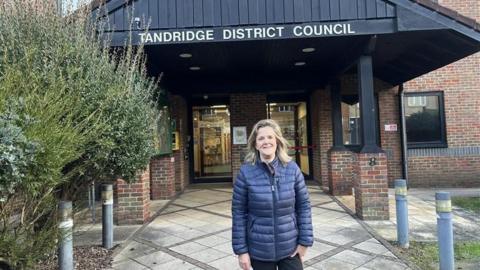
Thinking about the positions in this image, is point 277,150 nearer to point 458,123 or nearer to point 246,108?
point 246,108

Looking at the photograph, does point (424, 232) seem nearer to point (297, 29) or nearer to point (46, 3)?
point (297, 29)

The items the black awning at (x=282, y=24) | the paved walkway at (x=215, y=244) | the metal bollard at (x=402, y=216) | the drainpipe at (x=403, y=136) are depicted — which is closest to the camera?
the paved walkway at (x=215, y=244)

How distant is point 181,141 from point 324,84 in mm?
4300

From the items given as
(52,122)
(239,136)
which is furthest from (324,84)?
(52,122)

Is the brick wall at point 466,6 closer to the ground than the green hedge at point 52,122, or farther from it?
farther from it

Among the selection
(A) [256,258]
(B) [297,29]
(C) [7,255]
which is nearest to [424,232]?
(B) [297,29]

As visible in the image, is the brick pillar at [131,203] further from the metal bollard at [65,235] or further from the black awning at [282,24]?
the metal bollard at [65,235]

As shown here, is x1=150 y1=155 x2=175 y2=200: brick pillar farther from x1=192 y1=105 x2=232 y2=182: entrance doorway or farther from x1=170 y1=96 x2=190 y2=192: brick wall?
x1=192 y1=105 x2=232 y2=182: entrance doorway

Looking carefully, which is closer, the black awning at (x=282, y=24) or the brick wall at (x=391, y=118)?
the black awning at (x=282, y=24)

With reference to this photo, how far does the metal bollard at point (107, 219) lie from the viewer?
5422 millimetres

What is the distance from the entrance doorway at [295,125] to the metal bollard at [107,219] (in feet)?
24.0

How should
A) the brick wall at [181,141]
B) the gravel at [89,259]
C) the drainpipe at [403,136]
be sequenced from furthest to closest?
1. the drainpipe at [403,136]
2. the brick wall at [181,141]
3. the gravel at [89,259]

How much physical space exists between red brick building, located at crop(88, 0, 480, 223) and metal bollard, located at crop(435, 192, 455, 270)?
2428 mm

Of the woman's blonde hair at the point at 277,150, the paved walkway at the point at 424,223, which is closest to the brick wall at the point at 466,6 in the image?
the paved walkway at the point at 424,223
